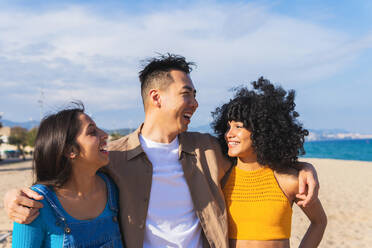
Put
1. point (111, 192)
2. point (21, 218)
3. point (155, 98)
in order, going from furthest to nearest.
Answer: point (155, 98)
point (111, 192)
point (21, 218)

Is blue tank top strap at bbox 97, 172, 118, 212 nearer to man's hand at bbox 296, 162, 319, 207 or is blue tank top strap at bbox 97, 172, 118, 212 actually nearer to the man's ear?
the man's ear

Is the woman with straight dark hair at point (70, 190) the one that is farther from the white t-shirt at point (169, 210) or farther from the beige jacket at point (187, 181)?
the white t-shirt at point (169, 210)

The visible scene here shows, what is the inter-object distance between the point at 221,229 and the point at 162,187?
0.59 m

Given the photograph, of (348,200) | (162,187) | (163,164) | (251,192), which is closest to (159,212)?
(162,187)

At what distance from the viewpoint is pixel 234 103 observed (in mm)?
3270

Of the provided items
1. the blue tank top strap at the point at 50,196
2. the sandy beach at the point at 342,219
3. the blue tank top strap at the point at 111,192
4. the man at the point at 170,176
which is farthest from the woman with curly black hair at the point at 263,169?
the sandy beach at the point at 342,219

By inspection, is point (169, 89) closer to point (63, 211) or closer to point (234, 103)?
point (234, 103)

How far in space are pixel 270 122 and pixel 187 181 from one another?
90cm

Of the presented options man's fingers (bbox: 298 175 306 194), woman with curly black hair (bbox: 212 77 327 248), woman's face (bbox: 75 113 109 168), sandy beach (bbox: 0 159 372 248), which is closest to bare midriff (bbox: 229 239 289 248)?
woman with curly black hair (bbox: 212 77 327 248)

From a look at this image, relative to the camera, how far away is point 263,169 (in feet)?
10.6

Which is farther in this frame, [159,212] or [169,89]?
[169,89]

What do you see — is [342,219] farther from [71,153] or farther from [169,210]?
[71,153]

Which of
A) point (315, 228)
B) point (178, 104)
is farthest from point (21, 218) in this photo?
point (315, 228)

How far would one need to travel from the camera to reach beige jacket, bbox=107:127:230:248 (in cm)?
282
